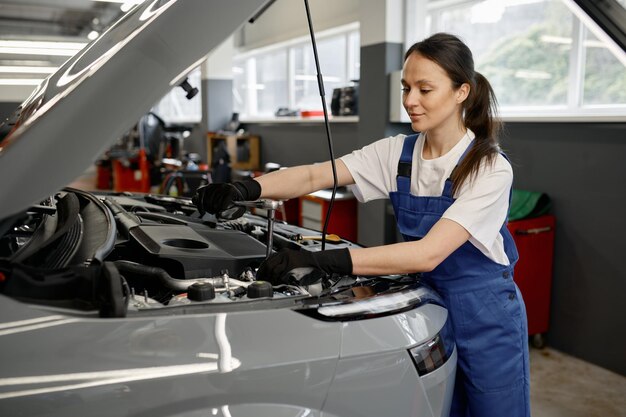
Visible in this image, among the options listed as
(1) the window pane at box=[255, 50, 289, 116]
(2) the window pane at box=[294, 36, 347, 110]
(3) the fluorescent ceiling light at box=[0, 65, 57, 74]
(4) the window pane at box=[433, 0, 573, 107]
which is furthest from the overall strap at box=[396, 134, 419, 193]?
(1) the window pane at box=[255, 50, 289, 116]

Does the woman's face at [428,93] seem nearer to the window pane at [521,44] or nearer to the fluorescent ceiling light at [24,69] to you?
the window pane at [521,44]

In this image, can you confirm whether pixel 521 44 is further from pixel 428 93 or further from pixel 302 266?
pixel 302 266

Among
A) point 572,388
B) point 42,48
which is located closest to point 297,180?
point 572,388

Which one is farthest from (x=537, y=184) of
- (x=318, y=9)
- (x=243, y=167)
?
(x=243, y=167)

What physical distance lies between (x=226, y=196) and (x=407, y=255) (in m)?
0.52

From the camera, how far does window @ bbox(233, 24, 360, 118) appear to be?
19.5 feet

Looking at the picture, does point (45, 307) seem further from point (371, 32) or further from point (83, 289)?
point (371, 32)

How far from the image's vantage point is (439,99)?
1.37 meters

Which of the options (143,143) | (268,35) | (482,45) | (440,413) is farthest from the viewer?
(143,143)

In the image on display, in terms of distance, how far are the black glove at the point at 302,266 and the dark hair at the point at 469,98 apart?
39 centimetres

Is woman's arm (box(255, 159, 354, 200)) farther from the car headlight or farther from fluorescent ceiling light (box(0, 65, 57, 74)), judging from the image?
fluorescent ceiling light (box(0, 65, 57, 74))

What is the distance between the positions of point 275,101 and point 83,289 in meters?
6.91

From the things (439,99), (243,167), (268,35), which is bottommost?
(243,167)

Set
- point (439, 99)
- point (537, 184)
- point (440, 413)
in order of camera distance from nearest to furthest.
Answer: point (440, 413) < point (439, 99) < point (537, 184)
